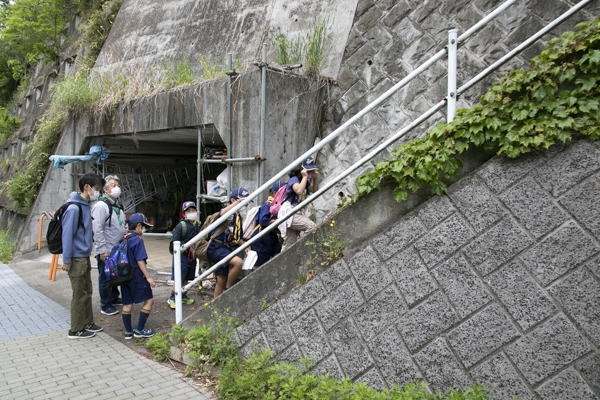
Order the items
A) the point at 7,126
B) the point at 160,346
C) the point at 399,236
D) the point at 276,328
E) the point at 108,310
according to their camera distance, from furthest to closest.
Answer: the point at 7,126 → the point at 108,310 → the point at 160,346 → the point at 276,328 → the point at 399,236

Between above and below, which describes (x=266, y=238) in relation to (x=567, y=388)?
above

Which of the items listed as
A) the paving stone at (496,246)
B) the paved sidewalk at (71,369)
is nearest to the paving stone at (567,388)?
the paving stone at (496,246)

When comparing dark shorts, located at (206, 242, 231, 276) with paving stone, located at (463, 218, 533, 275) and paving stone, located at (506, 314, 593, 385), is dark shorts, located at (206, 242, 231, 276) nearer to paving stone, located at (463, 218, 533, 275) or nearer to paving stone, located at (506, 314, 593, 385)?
paving stone, located at (463, 218, 533, 275)

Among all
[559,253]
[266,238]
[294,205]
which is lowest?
[559,253]

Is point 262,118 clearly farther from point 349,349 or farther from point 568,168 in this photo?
point 568,168

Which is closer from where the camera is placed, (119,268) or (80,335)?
(119,268)

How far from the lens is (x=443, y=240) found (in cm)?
337

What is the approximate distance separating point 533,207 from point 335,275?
1568 mm

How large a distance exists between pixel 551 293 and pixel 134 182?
11278 millimetres

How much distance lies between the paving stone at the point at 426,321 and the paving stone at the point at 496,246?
1.20 ft

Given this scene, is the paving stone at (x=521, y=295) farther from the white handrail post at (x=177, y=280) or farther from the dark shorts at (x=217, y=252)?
the dark shorts at (x=217, y=252)

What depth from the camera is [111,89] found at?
9.72 metres

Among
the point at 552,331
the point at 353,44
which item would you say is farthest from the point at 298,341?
the point at 353,44

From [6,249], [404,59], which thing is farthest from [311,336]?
[6,249]
